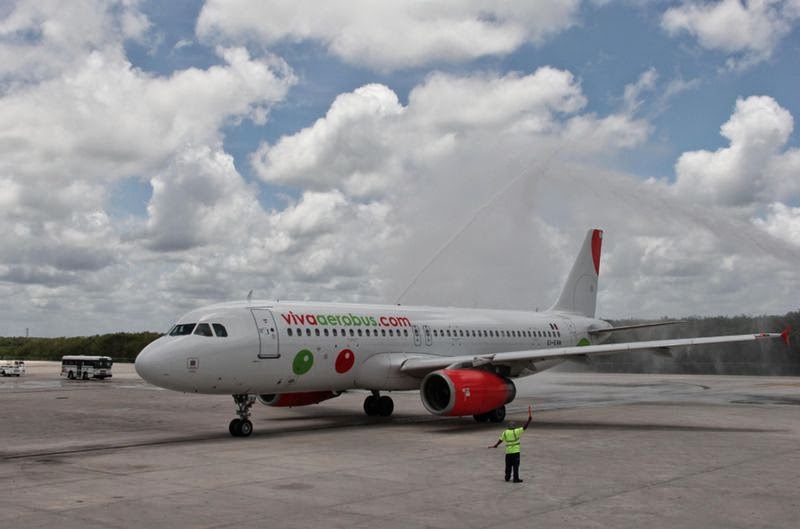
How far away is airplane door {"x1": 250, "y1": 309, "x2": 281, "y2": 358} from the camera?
21938mm

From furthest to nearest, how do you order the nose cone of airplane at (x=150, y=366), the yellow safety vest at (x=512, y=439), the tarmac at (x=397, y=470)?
the nose cone of airplane at (x=150, y=366), the yellow safety vest at (x=512, y=439), the tarmac at (x=397, y=470)

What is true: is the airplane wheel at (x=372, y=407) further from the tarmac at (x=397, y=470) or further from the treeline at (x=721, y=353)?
the treeline at (x=721, y=353)

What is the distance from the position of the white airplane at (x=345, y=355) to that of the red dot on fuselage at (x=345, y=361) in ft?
0.10

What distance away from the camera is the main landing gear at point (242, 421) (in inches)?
858

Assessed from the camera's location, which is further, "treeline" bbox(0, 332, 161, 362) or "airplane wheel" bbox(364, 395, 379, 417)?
"treeline" bbox(0, 332, 161, 362)

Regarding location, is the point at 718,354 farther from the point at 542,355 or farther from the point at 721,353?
the point at 542,355

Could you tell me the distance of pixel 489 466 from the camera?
639 inches

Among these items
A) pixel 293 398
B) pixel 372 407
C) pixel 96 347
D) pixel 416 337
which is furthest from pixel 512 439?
pixel 96 347

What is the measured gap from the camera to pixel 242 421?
21984 millimetres

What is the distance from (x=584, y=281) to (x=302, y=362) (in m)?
19.7

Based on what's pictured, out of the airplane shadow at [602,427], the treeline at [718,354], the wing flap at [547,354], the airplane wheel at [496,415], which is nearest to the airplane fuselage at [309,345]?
the wing flap at [547,354]

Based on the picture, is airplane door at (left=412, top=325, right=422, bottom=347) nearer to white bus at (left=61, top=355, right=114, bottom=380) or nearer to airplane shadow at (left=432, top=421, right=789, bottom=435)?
airplane shadow at (left=432, top=421, right=789, bottom=435)

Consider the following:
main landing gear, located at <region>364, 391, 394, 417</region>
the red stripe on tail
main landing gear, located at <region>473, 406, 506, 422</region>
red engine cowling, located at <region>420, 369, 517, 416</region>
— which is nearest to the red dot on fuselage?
red engine cowling, located at <region>420, 369, 517, 416</region>

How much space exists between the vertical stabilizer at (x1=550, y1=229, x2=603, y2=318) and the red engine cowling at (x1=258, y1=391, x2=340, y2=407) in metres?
15.1
